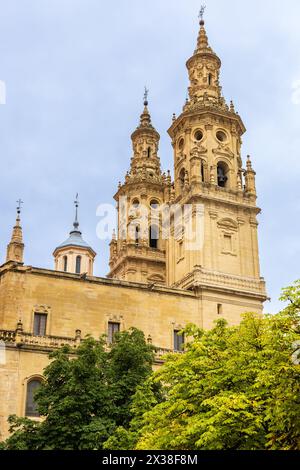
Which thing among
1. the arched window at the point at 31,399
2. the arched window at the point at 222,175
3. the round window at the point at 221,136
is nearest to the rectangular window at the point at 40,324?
the arched window at the point at 31,399

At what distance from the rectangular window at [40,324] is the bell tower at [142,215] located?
17.1 m

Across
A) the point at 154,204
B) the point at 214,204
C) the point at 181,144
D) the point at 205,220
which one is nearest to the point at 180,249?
the point at 205,220

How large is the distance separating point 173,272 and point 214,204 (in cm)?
581

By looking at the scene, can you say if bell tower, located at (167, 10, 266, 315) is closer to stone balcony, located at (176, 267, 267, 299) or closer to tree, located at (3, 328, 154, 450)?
stone balcony, located at (176, 267, 267, 299)

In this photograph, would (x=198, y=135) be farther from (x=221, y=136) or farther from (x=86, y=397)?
(x=86, y=397)

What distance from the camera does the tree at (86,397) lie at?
28.4 m

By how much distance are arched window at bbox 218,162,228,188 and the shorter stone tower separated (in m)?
23.2

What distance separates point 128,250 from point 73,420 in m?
32.5

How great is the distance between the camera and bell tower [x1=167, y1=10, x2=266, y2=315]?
47938 mm

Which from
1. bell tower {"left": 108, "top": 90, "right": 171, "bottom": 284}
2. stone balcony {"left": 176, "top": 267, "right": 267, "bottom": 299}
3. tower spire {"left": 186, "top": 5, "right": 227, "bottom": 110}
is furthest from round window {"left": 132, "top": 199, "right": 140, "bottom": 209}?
stone balcony {"left": 176, "top": 267, "right": 267, "bottom": 299}

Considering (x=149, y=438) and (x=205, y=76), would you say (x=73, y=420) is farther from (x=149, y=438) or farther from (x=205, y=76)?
(x=205, y=76)

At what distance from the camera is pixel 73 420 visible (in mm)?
28562

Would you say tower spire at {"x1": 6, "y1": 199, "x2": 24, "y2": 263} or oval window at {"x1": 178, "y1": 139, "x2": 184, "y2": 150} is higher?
oval window at {"x1": 178, "y1": 139, "x2": 184, "y2": 150}

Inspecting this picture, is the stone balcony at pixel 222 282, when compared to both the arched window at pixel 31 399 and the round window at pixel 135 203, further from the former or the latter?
the round window at pixel 135 203
